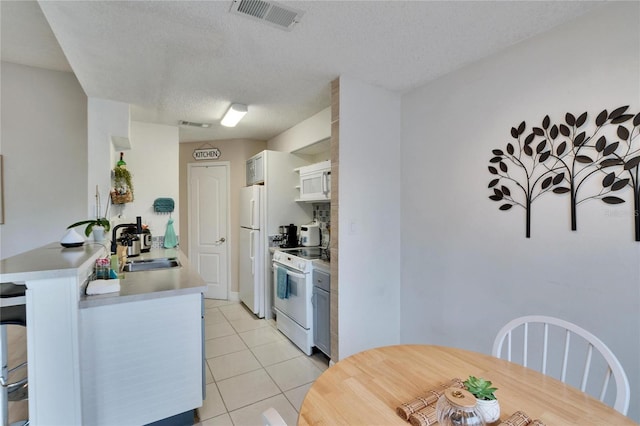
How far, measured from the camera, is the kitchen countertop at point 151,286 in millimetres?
1646

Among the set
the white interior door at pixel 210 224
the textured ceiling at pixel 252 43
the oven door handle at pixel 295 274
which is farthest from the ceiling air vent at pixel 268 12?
the white interior door at pixel 210 224

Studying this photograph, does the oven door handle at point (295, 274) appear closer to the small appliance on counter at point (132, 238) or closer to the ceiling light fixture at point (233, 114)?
the small appliance on counter at point (132, 238)

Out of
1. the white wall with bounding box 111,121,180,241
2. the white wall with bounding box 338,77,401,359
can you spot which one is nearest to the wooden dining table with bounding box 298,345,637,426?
the white wall with bounding box 338,77,401,359

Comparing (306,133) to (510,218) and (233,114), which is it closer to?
(233,114)

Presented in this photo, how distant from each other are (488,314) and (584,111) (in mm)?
1418

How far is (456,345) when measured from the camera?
2.30 m

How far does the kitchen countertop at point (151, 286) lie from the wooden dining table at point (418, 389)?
3.83ft

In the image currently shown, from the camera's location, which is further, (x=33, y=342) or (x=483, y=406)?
(x=33, y=342)

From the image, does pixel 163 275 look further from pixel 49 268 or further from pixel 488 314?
pixel 488 314

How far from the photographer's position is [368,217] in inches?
103

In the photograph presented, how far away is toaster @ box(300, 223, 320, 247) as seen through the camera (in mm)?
3670

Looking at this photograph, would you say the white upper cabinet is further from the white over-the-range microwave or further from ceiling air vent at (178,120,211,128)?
ceiling air vent at (178,120,211,128)

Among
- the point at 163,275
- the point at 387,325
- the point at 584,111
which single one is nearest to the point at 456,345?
the point at 387,325

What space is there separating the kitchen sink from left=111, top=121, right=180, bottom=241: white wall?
2.71 ft
